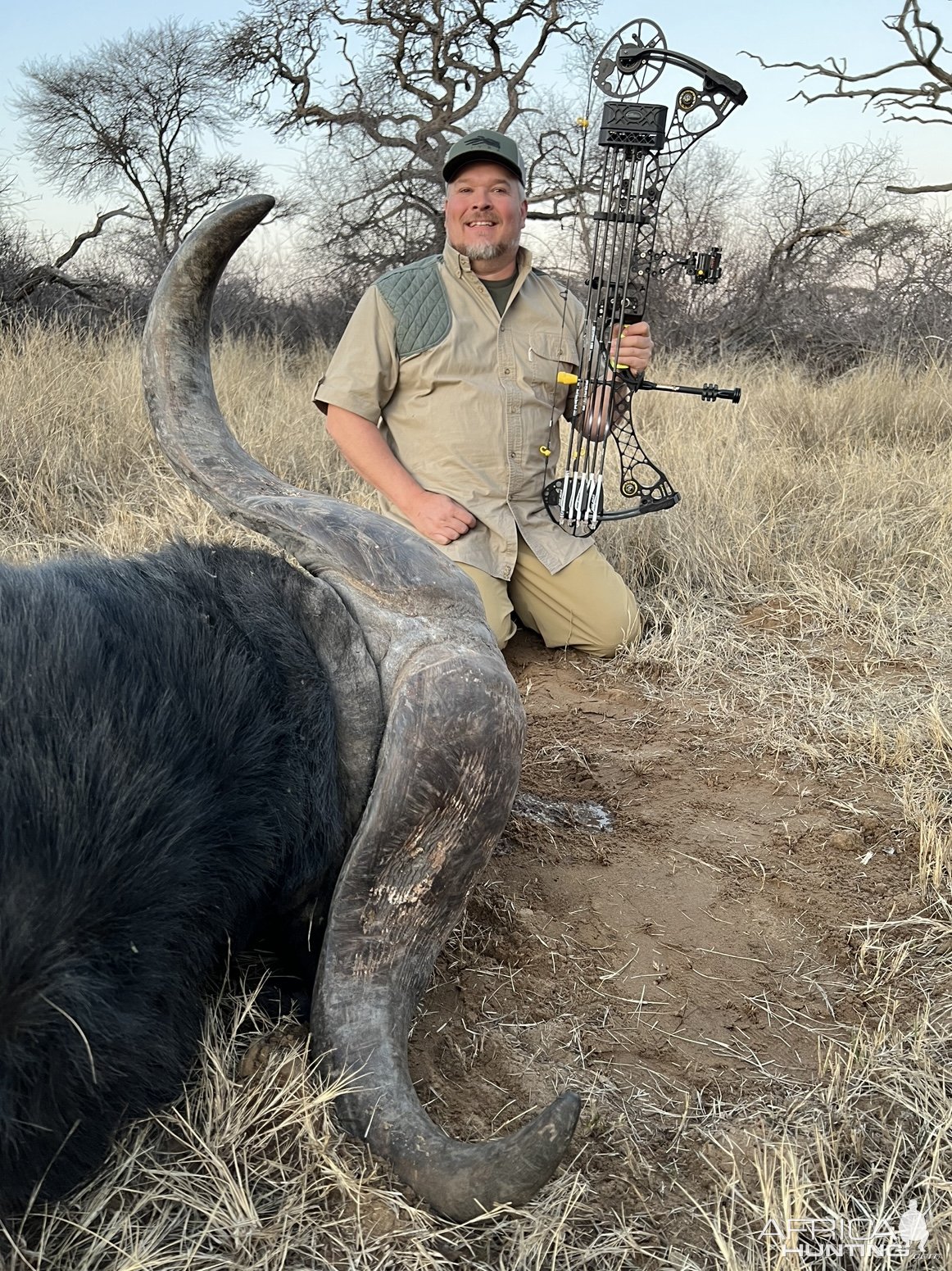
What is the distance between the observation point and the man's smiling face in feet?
12.8

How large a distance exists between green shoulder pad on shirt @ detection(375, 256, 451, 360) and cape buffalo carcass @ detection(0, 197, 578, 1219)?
2.05m

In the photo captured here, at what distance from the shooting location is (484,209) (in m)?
3.89

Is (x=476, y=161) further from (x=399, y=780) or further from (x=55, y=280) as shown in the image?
(x=55, y=280)

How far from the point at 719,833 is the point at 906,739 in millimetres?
765

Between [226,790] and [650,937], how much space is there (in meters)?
1.26

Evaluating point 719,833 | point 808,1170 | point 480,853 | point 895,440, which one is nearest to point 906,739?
point 719,833

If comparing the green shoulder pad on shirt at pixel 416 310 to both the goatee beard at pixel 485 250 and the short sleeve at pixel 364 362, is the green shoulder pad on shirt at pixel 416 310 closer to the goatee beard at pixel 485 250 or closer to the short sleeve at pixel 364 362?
the short sleeve at pixel 364 362

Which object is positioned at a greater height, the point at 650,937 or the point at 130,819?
the point at 130,819

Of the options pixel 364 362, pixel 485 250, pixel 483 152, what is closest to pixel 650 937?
pixel 364 362

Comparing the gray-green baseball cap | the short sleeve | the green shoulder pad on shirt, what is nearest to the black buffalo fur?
the short sleeve

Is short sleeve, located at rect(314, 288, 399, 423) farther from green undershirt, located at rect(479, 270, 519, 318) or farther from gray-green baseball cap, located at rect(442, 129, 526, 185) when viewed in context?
gray-green baseball cap, located at rect(442, 129, 526, 185)

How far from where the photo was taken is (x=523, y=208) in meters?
4.10

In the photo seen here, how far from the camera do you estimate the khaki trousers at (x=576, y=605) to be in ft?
13.3

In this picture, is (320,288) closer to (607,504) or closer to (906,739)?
(607,504)
